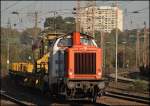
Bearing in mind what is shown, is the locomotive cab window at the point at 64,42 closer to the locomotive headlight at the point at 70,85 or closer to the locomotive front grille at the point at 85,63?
the locomotive front grille at the point at 85,63

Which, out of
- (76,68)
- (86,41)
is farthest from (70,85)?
(86,41)

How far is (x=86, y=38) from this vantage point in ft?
73.0

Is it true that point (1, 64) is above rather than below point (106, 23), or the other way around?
below

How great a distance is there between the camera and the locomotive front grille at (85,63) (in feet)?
69.8

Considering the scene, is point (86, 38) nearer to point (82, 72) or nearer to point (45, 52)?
point (82, 72)

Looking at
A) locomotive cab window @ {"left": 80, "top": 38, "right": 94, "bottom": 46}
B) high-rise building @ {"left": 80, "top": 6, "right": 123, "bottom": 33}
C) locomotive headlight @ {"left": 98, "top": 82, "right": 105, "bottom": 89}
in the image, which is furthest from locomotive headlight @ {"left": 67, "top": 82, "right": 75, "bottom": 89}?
high-rise building @ {"left": 80, "top": 6, "right": 123, "bottom": 33}

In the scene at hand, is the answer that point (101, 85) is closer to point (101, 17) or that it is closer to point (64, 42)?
point (64, 42)

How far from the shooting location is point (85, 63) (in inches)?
844

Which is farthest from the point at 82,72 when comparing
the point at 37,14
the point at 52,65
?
the point at 37,14

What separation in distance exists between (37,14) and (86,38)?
34.7 meters

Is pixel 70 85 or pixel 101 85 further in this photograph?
pixel 101 85

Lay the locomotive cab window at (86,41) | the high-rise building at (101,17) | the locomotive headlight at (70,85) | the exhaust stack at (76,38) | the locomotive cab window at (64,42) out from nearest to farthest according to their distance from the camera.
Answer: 1. the locomotive headlight at (70,85)
2. the exhaust stack at (76,38)
3. the locomotive cab window at (86,41)
4. the locomotive cab window at (64,42)
5. the high-rise building at (101,17)

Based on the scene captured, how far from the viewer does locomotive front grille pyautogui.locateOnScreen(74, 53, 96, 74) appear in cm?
2127

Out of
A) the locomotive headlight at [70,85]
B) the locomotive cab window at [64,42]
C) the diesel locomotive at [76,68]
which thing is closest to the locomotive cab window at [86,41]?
the diesel locomotive at [76,68]
